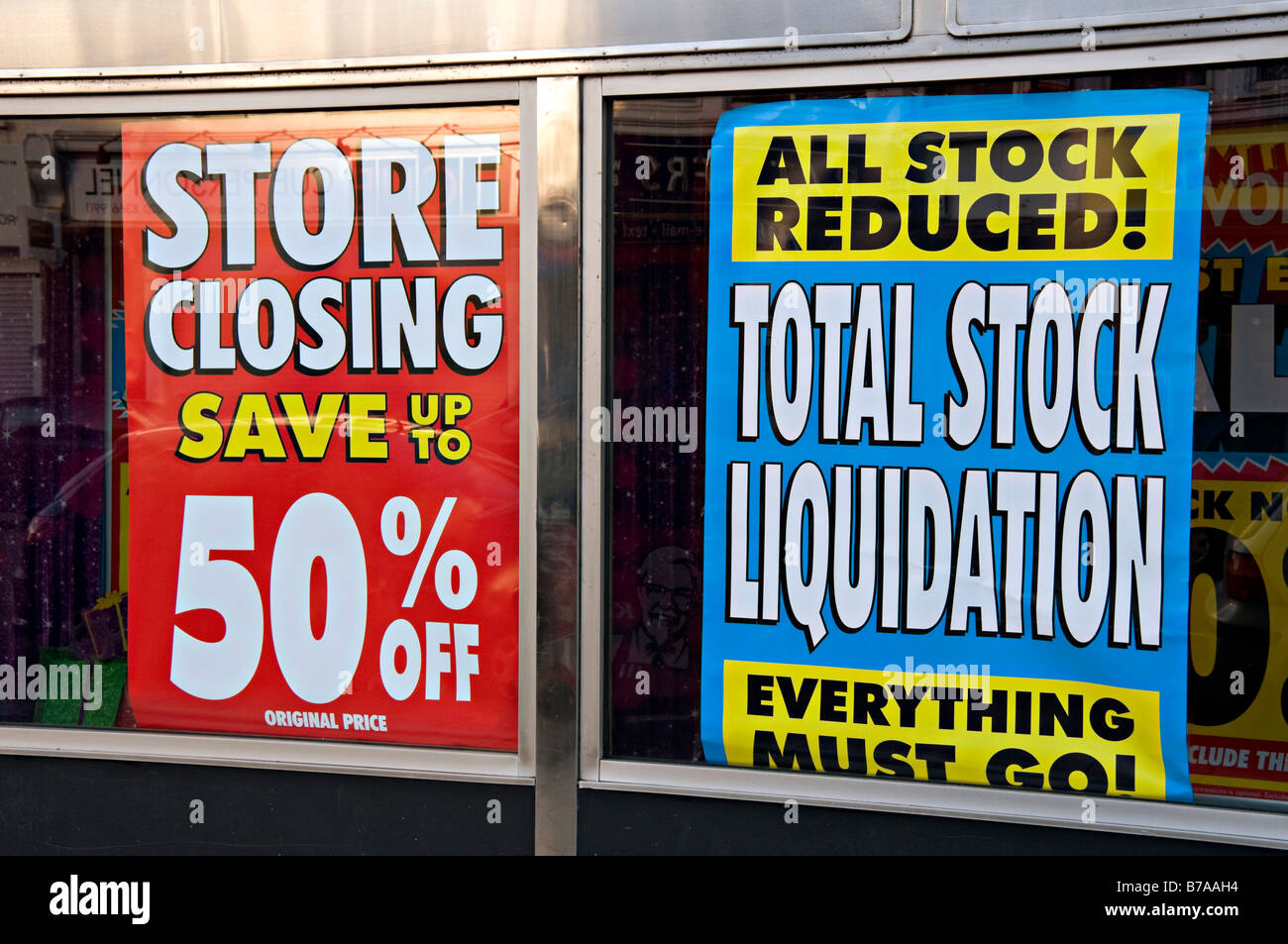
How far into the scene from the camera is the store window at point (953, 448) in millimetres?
2486

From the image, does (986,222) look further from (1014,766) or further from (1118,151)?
(1014,766)

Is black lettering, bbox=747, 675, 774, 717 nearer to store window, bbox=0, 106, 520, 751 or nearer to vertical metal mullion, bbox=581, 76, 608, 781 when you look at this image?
vertical metal mullion, bbox=581, 76, 608, 781

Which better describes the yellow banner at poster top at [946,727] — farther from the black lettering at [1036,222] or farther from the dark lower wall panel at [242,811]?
the black lettering at [1036,222]

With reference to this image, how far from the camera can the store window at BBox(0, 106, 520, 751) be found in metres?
2.82

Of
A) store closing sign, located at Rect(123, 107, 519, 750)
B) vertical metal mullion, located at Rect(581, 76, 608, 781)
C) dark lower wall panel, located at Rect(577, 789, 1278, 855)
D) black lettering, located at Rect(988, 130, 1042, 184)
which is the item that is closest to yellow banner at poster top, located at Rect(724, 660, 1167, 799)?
dark lower wall panel, located at Rect(577, 789, 1278, 855)

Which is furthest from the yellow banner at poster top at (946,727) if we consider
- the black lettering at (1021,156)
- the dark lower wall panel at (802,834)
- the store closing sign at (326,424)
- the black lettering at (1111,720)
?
the black lettering at (1021,156)

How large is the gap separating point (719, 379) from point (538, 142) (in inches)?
33.1

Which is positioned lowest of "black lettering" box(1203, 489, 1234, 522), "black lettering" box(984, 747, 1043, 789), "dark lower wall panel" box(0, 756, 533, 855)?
"dark lower wall panel" box(0, 756, 533, 855)

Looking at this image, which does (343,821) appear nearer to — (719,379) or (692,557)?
(692,557)

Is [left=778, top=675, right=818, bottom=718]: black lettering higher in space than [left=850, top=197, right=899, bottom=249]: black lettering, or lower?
lower

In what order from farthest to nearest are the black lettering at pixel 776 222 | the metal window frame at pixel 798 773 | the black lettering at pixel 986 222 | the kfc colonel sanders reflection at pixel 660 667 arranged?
the kfc colonel sanders reflection at pixel 660 667 < the black lettering at pixel 776 222 < the black lettering at pixel 986 222 < the metal window frame at pixel 798 773

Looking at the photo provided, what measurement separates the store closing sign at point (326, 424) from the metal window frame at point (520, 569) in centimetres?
4

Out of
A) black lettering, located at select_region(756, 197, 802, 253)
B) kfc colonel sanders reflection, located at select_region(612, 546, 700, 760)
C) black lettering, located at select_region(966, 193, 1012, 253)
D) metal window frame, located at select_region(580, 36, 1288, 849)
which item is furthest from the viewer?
kfc colonel sanders reflection, located at select_region(612, 546, 700, 760)

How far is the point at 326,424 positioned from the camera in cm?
288
